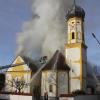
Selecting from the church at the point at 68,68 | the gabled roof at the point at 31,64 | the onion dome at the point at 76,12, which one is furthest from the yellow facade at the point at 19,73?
the onion dome at the point at 76,12

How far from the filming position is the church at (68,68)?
65.6m

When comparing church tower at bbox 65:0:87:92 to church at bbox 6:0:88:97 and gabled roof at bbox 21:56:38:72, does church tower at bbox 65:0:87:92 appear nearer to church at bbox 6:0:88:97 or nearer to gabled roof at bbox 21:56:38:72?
church at bbox 6:0:88:97

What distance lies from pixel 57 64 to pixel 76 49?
4.98 m

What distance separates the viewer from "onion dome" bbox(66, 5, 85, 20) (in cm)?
7025

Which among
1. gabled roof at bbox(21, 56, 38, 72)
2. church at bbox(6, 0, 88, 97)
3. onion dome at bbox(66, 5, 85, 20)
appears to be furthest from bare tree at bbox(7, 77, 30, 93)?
onion dome at bbox(66, 5, 85, 20)

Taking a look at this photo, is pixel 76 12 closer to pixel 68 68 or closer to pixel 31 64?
pixel 68 68

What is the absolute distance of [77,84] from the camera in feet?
216

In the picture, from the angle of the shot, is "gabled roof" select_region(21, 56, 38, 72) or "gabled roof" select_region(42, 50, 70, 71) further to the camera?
"gabled roof" select_region(21, 56, 38, 72)

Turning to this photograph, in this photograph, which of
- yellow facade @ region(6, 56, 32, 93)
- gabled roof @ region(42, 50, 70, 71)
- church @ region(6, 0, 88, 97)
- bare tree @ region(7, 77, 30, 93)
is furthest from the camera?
yellow facade @ region(6, 56, 32, 93)

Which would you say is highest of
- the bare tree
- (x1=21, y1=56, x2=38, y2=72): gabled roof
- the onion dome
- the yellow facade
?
the onion dome

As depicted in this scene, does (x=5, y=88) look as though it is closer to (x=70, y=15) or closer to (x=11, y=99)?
(x=70, y=15)

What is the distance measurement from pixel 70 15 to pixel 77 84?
48.6 feet

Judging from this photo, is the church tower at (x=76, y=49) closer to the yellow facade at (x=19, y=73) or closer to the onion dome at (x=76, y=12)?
the onion dome at (x=76, y=12)

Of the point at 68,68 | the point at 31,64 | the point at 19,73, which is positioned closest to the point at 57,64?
the point at 68,68
